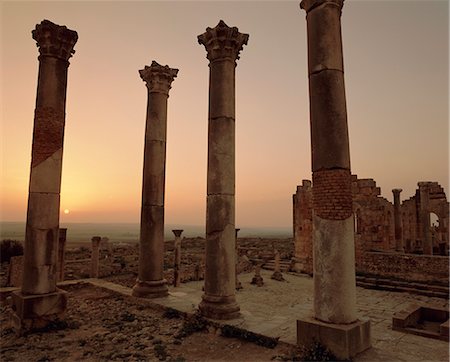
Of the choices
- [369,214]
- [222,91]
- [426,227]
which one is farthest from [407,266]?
[222,91]

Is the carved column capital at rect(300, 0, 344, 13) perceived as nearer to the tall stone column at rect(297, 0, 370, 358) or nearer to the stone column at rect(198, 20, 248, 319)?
the tall stone column at rect(297, 0, 370, 358)

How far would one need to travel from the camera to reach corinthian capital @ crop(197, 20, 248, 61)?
31.0ft

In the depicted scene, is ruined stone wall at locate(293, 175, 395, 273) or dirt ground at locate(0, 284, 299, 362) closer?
dirt ground at locate(0, 284, 299, 362)

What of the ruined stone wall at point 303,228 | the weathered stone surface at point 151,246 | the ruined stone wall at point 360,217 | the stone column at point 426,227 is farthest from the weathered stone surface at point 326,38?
the stone column at point 426,227

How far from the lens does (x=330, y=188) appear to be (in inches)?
261

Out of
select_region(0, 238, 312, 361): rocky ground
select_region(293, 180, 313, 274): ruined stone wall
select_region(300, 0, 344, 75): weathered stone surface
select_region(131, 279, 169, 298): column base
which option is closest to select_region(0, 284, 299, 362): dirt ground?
select_region(0, 238, 312, 361): rocky ground

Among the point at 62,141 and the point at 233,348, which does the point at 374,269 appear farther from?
the point at 62,141

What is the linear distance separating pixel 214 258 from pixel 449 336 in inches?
224

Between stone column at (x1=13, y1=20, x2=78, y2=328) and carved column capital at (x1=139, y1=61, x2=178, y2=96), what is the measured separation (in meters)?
2.87

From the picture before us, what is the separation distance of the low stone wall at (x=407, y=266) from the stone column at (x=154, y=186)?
13.5 m

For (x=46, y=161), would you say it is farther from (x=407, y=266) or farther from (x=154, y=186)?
(x=407, y=266)

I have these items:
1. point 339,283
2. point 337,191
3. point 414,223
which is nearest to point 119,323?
point 339,283

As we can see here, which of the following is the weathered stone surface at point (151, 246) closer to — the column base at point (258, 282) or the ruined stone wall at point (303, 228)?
the column base at point (258, 282)

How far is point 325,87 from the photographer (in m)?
6.84
